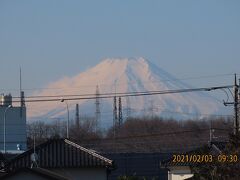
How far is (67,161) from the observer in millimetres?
39438

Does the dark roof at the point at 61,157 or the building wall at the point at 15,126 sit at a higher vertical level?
the building wall at the point at 15,126

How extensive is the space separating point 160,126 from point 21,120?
26442mm

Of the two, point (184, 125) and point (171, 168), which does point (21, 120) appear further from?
point (171, 168)

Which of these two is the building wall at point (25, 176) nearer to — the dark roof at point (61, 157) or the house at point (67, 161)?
the house at point (67, 161)

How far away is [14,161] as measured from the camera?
3972 cm

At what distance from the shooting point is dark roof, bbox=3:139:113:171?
38.8m

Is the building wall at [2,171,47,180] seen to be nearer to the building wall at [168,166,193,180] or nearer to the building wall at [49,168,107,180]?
the building wall at [49,168,107,180]

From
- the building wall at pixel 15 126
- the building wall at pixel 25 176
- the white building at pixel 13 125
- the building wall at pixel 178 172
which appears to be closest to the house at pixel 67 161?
the building wall at pixel 25 176

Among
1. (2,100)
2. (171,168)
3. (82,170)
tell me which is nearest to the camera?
(82,170)

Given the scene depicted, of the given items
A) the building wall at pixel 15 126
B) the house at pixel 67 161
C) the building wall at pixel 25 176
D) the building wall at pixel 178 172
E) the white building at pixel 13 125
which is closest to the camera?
the building wall at pixel 25 176

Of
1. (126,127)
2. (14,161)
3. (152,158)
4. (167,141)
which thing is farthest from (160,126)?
(14,161)

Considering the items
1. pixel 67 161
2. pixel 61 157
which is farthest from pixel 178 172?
pixel 67 161

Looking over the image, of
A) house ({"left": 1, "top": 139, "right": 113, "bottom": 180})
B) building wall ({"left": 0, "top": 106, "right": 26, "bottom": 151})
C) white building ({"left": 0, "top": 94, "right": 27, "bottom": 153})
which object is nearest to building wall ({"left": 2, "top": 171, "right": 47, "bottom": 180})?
house ({"left": 1, "top": 139, "right": 113, "bottom": 180})

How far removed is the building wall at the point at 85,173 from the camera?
38.8 metres
